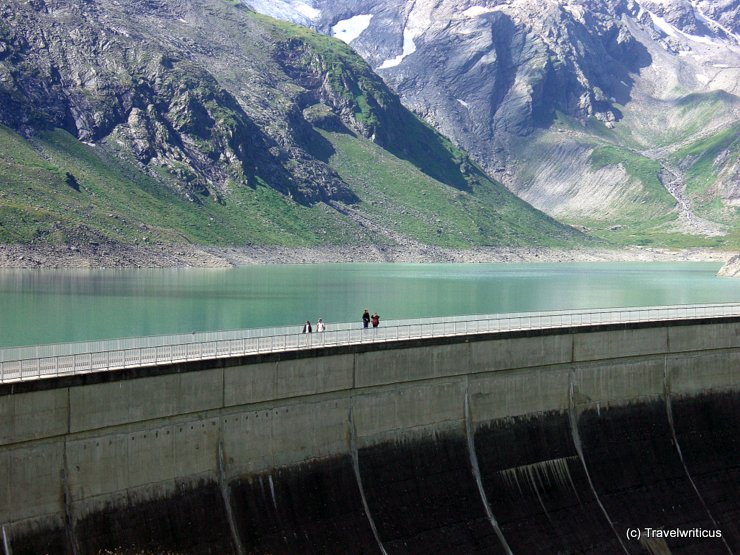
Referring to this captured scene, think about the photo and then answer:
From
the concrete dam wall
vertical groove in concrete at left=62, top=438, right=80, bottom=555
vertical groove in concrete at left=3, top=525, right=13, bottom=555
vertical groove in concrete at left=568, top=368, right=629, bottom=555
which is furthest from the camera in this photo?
vertical groove in concrete at left=568, top=368, right=629, bottom=555

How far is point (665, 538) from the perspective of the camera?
43719 millimetres

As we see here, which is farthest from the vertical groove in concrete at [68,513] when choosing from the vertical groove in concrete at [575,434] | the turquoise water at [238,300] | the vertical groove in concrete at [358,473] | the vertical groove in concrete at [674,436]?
the turquoise water at [238,300]

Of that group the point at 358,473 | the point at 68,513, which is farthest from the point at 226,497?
the point at 358,473

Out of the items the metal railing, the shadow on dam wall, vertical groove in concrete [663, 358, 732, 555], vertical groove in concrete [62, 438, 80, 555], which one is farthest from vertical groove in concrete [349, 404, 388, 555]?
vertical groove in concrete [663, 358, 732, 555]

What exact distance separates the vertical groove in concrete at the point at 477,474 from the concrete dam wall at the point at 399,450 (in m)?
0.09

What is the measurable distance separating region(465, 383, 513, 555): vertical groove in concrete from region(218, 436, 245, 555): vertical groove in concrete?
1132 centimetres

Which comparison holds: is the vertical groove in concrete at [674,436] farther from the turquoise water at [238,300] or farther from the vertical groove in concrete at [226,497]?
the turquoise water at [238,300]

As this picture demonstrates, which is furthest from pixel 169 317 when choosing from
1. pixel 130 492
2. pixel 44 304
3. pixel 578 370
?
pixel 130 492

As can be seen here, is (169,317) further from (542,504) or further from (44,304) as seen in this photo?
(542,504)

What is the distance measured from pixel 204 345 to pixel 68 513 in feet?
29.6

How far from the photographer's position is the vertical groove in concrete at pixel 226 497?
33750 mm

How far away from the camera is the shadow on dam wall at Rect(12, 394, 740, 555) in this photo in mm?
33250

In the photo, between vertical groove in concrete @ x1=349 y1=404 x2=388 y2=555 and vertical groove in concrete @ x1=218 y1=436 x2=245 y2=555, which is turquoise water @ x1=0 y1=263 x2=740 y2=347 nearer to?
vertical groove in concrete @ x1=349 y1=404 x2=388 y2=555

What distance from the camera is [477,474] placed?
41.6 m
